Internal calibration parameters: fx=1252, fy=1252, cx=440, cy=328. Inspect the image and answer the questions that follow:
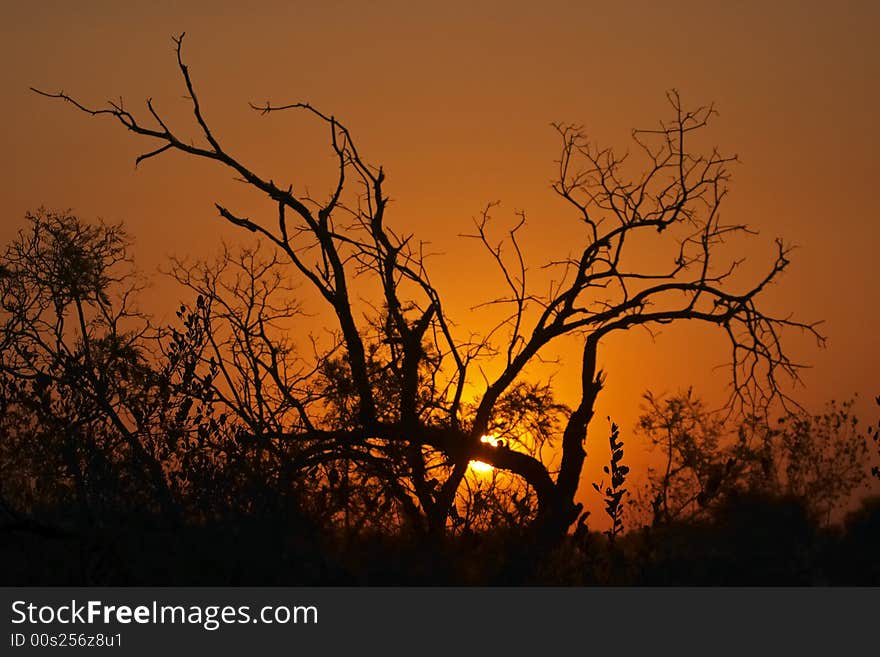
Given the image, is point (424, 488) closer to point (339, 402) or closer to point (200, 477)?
point (339, 402)

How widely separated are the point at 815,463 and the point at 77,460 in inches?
919

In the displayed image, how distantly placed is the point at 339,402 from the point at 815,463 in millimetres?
17539

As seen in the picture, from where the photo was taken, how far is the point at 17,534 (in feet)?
38.3

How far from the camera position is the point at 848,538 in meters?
17.3

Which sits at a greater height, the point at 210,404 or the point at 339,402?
the point at 339,402

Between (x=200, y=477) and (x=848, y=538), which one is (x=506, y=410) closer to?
(x=848, y=538)

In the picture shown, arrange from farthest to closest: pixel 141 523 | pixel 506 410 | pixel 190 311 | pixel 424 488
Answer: pixel 506 410 → pixel 424 488 → pixel 190 311 → pixel 141 523

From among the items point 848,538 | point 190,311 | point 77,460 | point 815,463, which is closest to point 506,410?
point 848,538

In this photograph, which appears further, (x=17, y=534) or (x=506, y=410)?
(x=506, y=410)
